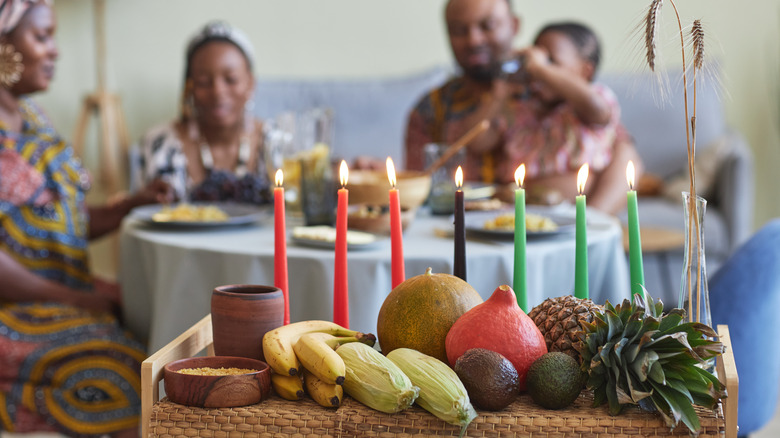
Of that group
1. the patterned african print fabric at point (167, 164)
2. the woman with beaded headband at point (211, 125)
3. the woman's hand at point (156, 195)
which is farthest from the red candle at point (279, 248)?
the woman with beaded headband at point (211, 125)

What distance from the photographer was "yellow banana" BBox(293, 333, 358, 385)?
760 millimetres

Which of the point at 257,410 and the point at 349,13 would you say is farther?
the point at 349,13

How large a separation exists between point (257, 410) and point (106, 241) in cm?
438

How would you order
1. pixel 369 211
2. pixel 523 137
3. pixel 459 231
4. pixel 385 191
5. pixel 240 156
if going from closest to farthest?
pixel 459 231 → pixel 369 211 → pixel 385 191 → pixel 523 137 → pixel 240 156

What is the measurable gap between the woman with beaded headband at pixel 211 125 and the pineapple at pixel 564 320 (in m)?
2.28

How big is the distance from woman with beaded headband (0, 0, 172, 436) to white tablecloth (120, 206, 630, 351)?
0.21m

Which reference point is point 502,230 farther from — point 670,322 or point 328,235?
point 670,322

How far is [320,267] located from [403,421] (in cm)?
79

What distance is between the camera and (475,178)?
2822 millimetres

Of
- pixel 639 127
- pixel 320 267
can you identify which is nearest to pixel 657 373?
pixel 320 267

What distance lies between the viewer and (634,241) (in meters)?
0.91

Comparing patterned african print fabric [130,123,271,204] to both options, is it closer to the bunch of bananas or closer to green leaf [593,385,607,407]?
the bunch of bananas

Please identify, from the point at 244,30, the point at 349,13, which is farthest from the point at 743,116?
the point at 244,30

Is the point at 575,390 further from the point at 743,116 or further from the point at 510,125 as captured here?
the point at 743,116
